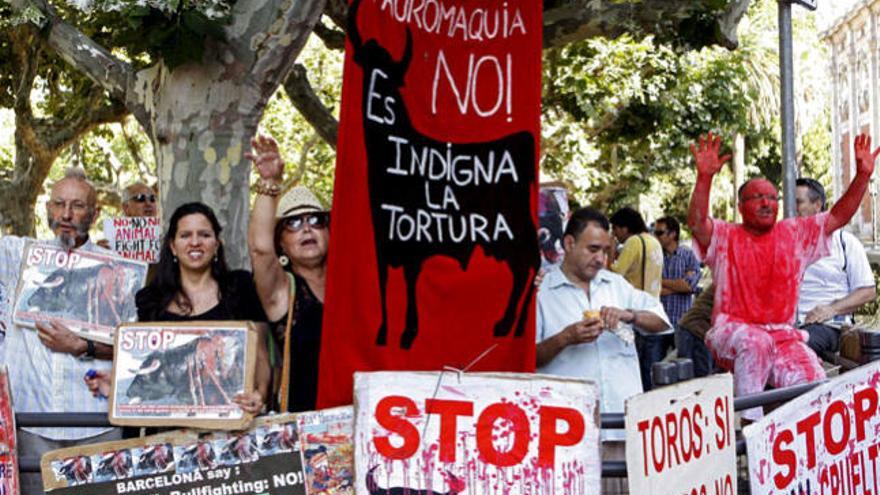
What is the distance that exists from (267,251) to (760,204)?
278 cm

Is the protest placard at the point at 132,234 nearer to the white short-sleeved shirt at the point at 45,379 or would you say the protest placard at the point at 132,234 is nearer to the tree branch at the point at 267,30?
the tree branch at the point at 267,30

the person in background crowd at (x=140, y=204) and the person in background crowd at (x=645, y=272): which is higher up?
the person in background crowd at (x=140, y=204)

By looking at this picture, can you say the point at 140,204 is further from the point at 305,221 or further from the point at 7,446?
the point at 7,446

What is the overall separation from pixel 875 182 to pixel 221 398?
51584 millimetres

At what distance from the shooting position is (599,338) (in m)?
5.50

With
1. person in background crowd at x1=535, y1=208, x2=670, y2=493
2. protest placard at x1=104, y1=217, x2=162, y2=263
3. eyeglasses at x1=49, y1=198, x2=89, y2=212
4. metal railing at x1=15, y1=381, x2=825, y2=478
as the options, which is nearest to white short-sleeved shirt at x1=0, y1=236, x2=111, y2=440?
eyeglasses at x1=49, y1=198, x2=89, y2=212

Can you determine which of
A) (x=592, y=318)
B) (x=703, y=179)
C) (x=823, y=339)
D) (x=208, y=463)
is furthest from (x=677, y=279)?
(x=208, y=463)

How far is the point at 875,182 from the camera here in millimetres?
52250

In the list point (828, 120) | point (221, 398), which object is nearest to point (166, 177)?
point (221, 398)

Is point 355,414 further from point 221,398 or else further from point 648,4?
point 648,4

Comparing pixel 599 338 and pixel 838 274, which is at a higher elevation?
pixel 838 274

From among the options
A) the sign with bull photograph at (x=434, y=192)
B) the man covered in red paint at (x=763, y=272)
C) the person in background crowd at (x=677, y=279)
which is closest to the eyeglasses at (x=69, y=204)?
the sign with bull photograph at (x=434, y=192)

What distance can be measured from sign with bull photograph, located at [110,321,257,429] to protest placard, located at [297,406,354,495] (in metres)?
0.22

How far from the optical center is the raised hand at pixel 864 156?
6363mm
